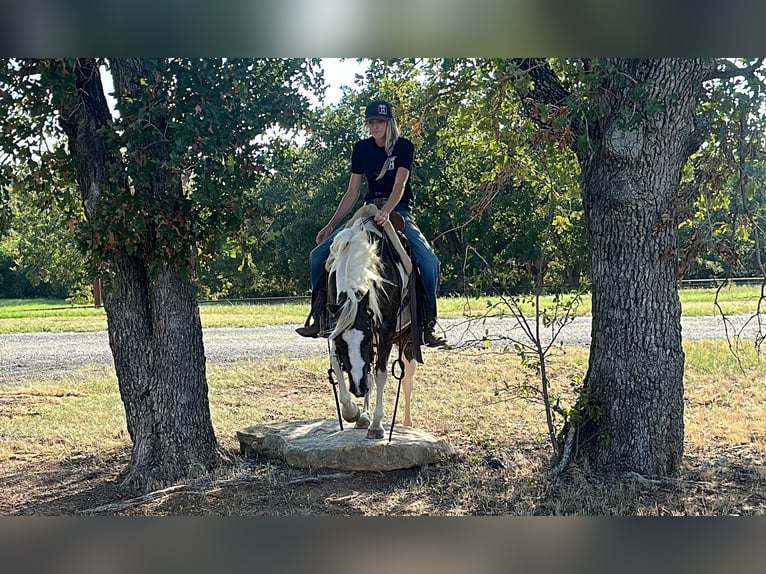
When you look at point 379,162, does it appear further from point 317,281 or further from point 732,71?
point 732,71

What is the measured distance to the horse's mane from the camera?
4.07 meters

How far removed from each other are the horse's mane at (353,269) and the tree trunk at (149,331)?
1.07m

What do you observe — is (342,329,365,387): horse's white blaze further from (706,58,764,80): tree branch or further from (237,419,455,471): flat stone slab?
(706,58,764,80): tree branch

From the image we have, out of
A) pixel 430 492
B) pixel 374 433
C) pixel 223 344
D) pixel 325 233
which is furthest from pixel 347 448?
pixel 223 344

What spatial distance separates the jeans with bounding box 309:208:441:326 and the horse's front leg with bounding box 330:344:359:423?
0.49 meters

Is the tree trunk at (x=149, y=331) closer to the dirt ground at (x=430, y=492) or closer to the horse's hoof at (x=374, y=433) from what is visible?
the dirt ground at (x=430, y=492)

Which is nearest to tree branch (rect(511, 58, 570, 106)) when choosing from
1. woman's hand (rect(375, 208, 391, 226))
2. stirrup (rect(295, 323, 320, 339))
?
woman's hand (rect(375, 208, 391, 226))

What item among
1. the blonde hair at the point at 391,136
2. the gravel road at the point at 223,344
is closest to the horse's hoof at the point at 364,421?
the blonde hair at the point at 391,136

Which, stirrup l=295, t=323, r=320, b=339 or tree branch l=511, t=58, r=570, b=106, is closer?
stirrup l=295, t=323, r=320, b=339

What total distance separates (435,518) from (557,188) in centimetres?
Result: 335

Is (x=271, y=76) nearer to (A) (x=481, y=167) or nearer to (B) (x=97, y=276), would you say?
(B) (x=97, y=276)
